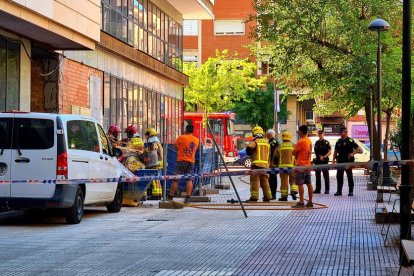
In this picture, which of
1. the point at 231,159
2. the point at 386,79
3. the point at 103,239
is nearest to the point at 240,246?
the point at 103,239

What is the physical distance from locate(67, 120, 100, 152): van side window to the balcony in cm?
2168

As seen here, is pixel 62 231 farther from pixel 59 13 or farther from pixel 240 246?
pixel 59 13

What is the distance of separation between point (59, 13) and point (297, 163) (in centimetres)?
646

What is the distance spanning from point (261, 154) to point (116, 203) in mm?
3953

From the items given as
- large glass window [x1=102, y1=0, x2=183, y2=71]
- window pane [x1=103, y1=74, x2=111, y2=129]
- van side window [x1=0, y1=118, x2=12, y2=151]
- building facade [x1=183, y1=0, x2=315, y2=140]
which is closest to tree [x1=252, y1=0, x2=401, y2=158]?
large glass window [x1=102, y1=0, x2=183, y2=71]

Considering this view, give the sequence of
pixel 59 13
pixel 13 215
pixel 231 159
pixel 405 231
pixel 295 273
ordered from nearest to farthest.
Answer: pixel 295 273 → pixel 405 231 → pixel 13 215 → pixel 59 13 → pixel 231 159

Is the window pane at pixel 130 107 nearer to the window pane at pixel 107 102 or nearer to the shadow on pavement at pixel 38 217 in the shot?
the window pane at pixel 107 102

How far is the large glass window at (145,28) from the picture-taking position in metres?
27.5

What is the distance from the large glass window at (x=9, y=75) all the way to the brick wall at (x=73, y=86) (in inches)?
77.8

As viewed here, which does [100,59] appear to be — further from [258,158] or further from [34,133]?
[34,133]

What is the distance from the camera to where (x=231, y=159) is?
52438mm

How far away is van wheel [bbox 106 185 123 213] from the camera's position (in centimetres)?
1734

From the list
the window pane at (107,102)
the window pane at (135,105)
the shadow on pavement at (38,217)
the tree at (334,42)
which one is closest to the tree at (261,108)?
the tree at (334,42)

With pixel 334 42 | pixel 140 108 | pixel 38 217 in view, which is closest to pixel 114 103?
pixel 140 108
